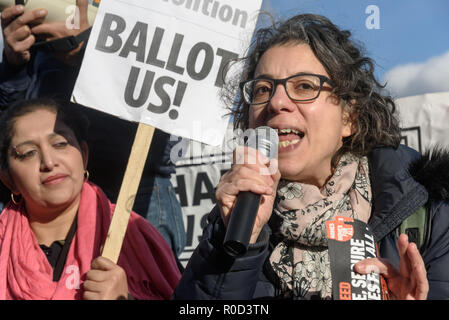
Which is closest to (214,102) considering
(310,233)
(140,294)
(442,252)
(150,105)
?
(150,105)

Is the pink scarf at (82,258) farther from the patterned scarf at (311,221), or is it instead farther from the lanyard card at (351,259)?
the lanyard card at (351,259)

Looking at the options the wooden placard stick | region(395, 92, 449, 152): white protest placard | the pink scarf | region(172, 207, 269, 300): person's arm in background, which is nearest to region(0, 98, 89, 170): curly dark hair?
the pink scarf

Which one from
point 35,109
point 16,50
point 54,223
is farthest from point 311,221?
point 16,50

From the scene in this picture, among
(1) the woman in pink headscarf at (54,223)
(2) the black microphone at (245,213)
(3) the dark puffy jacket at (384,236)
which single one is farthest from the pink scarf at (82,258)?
(2) the black microphone at (245,213)

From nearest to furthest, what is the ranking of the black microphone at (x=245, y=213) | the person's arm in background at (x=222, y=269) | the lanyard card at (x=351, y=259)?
the black microphone at (x=245, y=213) < the lanyard card at (x=351, y=259) < the person's arm in background at (x=222, y=269)

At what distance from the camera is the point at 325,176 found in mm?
2309

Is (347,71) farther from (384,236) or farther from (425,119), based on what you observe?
(425,119)

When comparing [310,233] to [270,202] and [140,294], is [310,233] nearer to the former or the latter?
[270,202]

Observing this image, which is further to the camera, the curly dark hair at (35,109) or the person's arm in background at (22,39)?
the person's arm in background at (22,39)

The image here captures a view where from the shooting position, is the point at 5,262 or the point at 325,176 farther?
the point at 5,262

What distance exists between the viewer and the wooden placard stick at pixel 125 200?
223 centimetres

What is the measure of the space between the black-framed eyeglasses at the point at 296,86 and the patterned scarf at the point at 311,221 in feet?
1.21

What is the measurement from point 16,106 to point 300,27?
1.58 meters

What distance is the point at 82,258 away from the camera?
8.25 ft
